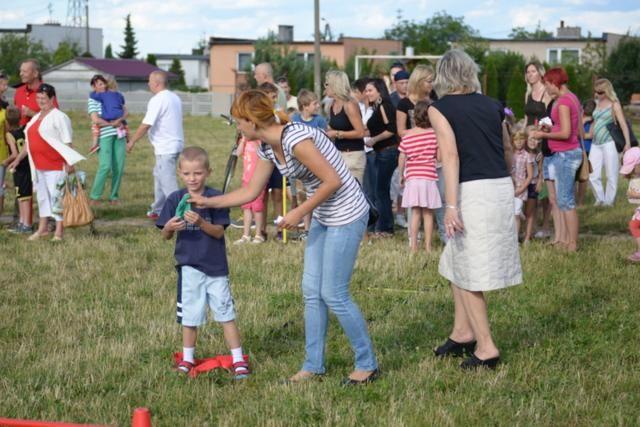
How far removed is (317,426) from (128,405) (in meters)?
1.19

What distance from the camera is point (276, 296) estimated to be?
8.78 m

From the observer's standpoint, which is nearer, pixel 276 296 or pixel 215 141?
pixel 276 296

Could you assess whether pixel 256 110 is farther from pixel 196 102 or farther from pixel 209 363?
pixel 196 102

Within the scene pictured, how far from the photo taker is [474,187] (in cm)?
638

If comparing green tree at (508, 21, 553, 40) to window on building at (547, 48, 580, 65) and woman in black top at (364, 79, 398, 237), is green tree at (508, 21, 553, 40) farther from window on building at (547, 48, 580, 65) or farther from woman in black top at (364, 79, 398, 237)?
woman in black top at (364, 79, 398, 237)

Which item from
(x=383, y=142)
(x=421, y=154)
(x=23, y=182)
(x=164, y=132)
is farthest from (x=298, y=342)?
(x=23, y=182)

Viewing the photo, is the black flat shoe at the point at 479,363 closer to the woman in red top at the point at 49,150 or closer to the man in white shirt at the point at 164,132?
the woman in red top at the point at 49,150

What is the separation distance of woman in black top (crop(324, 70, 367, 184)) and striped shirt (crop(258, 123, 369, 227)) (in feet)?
18.3

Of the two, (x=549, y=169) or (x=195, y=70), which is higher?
(x=195, y=70)

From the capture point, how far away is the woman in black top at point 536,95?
12.1m

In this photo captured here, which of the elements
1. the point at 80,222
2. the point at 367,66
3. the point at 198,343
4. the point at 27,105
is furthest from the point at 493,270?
the point at 367,66

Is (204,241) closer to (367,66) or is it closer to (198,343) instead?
(198,343)

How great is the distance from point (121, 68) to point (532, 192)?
3256 inches

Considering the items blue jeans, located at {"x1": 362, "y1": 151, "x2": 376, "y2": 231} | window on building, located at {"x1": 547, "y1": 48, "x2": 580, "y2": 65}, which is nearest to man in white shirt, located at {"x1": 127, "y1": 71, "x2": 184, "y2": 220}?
blue jeans, located at {"x1": 362, "y1": 151, "x2": 376, "y2": 231}
